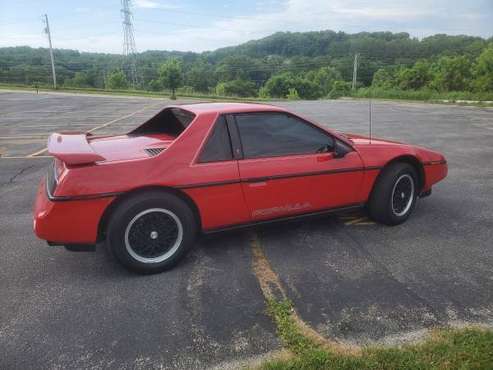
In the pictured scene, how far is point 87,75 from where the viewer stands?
245 ft

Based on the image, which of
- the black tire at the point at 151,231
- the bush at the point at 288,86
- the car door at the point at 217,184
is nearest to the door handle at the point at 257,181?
the car door at the point at 217,184

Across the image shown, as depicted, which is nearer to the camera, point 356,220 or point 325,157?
point 325,157

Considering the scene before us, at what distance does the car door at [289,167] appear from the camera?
3510mm

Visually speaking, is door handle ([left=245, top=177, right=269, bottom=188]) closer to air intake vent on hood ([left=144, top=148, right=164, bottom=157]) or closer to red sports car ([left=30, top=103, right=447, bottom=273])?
red sports car ([left=30, top=103, right=447, bottom=273])

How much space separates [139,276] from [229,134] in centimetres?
149

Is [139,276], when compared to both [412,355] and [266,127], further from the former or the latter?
[412,355]

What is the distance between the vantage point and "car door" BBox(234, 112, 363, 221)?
3.51 m

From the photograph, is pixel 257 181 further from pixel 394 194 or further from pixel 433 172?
pixel 433 172

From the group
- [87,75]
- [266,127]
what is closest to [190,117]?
[266,127]

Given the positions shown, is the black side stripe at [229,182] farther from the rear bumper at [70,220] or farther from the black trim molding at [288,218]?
the black trim molding at [288,218]

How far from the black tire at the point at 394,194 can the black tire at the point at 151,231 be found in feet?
6.82

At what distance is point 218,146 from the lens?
11.2 ft

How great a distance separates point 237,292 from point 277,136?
153cm

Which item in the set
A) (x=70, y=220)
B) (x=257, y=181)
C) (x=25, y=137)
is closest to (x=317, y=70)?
(x=25, y=137)
